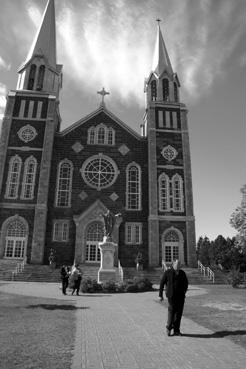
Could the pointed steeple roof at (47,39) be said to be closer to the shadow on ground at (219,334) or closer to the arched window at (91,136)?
the arched window at (91,136)

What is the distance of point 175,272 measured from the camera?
26.0 feet

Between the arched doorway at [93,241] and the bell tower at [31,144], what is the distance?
4.62 metres

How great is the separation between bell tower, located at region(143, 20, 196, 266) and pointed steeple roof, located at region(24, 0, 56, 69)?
44.1 feet

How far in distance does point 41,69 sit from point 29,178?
15254 mm

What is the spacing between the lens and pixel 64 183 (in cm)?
3544

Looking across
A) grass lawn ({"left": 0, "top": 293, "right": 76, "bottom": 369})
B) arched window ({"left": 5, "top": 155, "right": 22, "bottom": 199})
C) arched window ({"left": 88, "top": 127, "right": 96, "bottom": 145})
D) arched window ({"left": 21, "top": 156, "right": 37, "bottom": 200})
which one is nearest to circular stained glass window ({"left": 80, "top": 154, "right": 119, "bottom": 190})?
arched window ({"left": 88, "top": 127, "right": 96, "bottom": 145})

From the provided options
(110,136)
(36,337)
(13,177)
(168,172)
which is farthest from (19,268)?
(36,337)

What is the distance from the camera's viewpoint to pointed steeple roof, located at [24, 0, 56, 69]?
1628 inches

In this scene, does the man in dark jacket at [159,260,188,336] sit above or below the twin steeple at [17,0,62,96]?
below

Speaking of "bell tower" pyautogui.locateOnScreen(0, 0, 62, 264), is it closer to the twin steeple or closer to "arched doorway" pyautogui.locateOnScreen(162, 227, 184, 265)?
the twin steeple

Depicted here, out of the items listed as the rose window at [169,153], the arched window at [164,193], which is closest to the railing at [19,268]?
the arched window at [164,193]

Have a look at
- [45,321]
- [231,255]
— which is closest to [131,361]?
[45,321]

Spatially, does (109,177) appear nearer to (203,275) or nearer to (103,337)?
(203,275)

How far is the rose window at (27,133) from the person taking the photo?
36338 mm
